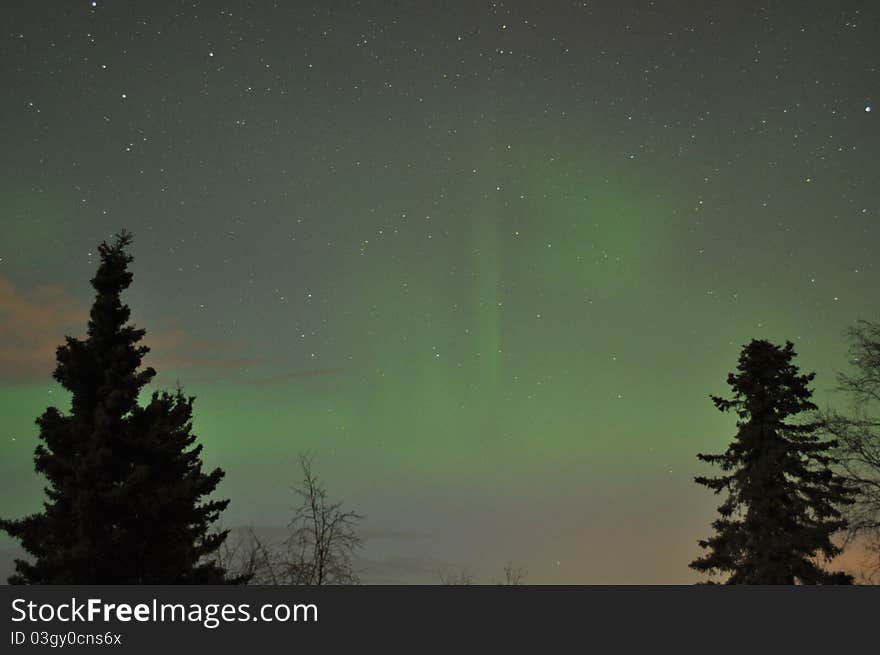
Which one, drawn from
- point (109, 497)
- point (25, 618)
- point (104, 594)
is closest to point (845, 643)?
point (104, 594)

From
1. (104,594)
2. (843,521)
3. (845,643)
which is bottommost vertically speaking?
(845,643)

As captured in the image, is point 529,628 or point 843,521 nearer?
point 529,628

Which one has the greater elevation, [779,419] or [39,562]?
[779,419]

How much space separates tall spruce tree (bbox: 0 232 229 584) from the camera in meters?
18.3

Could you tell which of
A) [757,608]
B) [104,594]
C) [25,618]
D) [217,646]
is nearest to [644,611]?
[757,608]

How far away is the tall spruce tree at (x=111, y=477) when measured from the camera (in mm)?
18328

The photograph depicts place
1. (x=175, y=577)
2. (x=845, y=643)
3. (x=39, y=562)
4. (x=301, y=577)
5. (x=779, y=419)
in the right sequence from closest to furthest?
(x=845, y=643)
(x=39, y=562)
(x=175, y=577)
(x=301, y=577)
(x=779, y=419)

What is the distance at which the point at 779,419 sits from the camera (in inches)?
1036

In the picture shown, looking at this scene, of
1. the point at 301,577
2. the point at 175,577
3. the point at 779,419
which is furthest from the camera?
the point at 779,419

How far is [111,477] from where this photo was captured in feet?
63.4

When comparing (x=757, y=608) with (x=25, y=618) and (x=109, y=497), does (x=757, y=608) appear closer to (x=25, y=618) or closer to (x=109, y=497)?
(x=25, y=618)

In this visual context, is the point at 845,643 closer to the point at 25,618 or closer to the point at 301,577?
the point at 25,618

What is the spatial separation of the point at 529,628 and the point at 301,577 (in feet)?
52.3

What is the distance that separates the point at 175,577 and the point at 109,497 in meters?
2.91
